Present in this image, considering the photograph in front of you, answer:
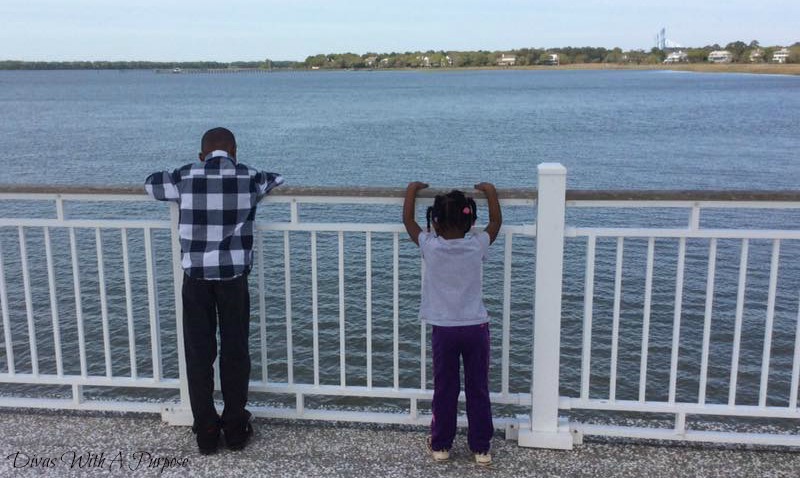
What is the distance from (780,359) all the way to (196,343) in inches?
363

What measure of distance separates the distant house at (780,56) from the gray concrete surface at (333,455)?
17735 cm

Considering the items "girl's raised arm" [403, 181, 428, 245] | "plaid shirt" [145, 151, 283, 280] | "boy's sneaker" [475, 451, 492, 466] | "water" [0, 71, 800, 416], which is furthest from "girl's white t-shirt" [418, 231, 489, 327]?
"water" [0, 71, 800, 416]

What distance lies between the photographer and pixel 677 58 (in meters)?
192

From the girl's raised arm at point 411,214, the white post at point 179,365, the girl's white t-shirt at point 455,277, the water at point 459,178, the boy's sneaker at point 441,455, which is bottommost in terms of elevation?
the water at point 459,178

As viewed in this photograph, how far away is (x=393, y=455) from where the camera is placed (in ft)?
12.3

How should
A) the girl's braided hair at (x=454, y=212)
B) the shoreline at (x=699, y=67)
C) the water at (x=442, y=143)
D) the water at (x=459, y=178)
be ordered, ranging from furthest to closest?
1. the shoreline at (x=699, y=67)
2. the water at (x=442, y=143)
3. the water at (x=459, y=178)
4. the girl's braided hair at (x=454, y=212)

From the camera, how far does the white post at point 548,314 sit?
11.8ft

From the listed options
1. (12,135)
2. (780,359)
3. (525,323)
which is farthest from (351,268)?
(12,135)

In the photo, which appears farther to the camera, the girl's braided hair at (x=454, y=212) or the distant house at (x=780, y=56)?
the distant house at (x=780, y=56)

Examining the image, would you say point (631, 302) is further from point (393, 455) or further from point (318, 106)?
point (318, 106)

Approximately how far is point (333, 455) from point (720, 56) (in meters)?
197

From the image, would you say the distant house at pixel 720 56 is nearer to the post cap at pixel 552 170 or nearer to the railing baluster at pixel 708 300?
the railing baluster at pixel 708 300

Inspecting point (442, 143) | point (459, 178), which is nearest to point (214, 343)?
point (459, 178)

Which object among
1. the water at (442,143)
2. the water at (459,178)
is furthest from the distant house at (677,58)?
the water at (442,143)
